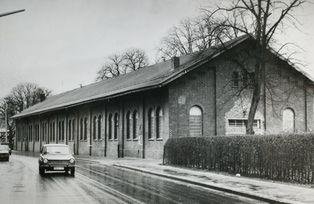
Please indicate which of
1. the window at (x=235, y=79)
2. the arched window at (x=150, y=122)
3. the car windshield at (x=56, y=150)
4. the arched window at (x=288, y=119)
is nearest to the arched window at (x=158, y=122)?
the arched window at (x=150, y=122)

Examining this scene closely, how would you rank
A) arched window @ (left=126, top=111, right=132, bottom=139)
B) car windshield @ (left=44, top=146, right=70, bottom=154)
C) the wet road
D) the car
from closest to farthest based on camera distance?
the wet road → the car → car windshield @ (left=44, top=146, right=70, bottom=154) → arched window @ (left=126, top=111, right=132, bottom=139)

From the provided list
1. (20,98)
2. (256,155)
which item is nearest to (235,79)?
(256,155)

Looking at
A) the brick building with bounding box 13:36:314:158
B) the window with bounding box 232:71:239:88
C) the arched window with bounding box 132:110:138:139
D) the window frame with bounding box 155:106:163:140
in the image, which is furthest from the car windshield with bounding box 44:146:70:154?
the window with bounding box 232:71:239:88

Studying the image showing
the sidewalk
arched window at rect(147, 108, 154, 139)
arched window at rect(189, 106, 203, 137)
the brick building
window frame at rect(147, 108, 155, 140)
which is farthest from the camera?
arched window at rect(147, 108, 154, 139)

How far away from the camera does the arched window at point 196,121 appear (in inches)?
1420

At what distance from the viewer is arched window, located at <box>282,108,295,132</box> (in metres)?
38.6

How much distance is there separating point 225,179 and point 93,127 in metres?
31.0

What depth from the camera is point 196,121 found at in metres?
36.2

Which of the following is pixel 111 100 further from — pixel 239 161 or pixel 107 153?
pixel 239 161

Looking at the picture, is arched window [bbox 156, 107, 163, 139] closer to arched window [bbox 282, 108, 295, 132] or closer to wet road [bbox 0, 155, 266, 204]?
arched window [bbox 282, 108, 295, 132]

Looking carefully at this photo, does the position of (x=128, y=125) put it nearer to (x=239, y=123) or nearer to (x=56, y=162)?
(x=239, y=123)

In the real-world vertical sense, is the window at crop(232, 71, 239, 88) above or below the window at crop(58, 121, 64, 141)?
above

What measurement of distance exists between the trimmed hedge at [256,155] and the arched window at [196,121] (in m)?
7.11

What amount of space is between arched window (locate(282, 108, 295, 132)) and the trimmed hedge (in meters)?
12.4
